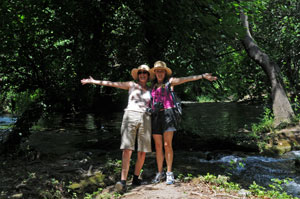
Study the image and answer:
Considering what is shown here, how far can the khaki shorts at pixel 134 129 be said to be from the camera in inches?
207

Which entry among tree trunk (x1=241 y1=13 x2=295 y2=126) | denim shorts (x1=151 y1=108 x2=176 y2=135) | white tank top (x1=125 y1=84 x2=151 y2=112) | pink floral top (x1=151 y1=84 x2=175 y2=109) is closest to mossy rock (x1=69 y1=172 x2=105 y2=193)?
denim shorts (x1=151 y1=108 x2=176 y2=135)

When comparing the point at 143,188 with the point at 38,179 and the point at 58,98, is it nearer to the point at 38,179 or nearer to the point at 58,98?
the point at 38,179

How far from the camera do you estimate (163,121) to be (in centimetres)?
541

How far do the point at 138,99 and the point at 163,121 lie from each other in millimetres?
605

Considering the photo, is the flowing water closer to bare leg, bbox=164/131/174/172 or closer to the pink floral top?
bare leg, bbox=164/131/174/172

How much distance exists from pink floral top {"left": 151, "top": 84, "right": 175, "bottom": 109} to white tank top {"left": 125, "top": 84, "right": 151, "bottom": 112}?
129mm

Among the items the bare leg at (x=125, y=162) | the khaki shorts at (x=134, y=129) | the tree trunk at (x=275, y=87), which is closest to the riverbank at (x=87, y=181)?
the bare leg at (x=125, y=162)

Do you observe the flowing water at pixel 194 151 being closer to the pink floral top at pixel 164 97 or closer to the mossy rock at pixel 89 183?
the mossy rock at pixel 89 183

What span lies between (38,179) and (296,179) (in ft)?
20.2

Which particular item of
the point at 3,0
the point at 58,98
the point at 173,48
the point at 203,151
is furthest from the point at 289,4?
the point at 3,0

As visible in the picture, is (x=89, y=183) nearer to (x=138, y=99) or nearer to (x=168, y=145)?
(x=168, y=145)

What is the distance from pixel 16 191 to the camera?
5.77m

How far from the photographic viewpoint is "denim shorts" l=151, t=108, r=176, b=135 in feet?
17.6

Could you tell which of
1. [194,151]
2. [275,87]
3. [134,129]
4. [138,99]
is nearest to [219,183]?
[134,129]
